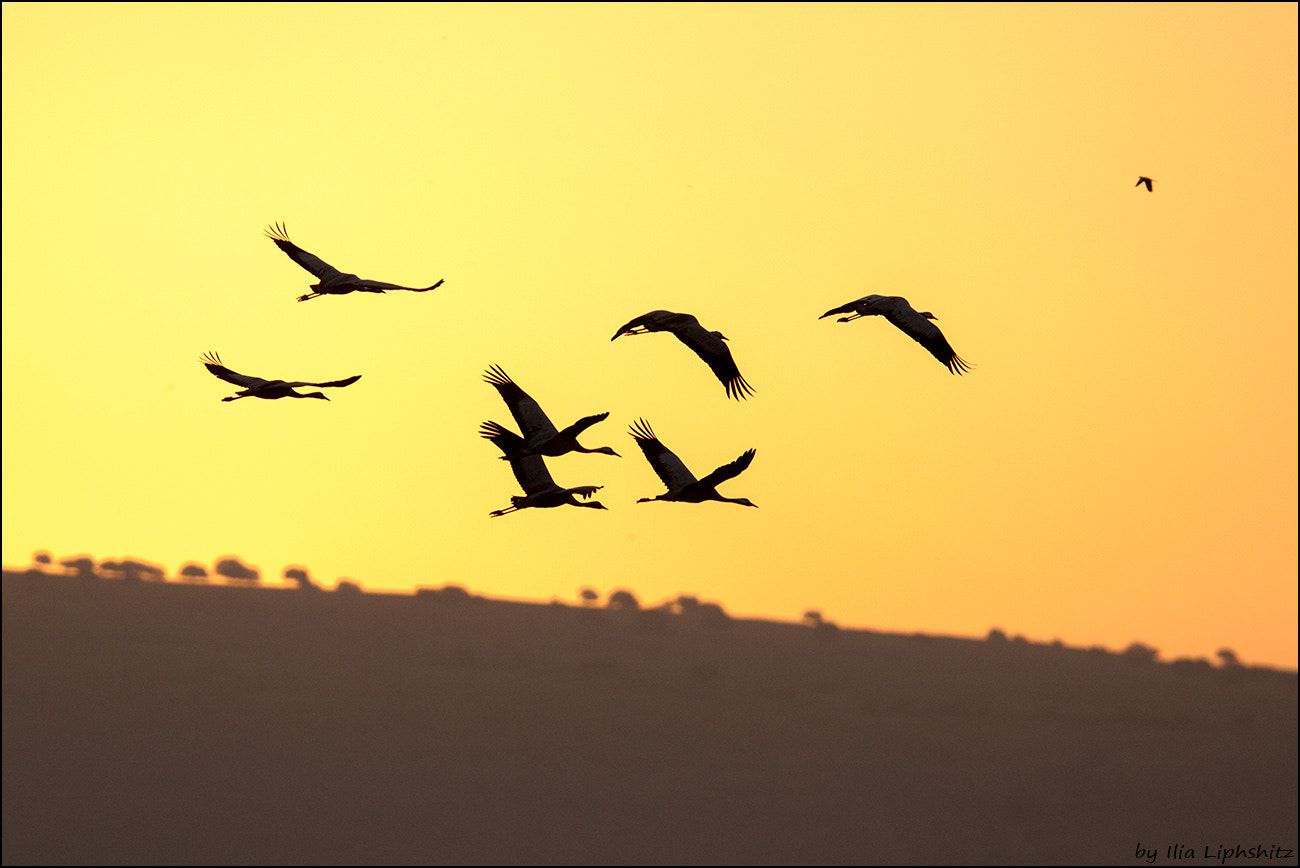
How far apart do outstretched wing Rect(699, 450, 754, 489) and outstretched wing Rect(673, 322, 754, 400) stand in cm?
264

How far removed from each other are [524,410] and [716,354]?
2565mm

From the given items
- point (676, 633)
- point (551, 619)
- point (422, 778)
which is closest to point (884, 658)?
point (676, 633)

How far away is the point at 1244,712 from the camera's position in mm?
147625

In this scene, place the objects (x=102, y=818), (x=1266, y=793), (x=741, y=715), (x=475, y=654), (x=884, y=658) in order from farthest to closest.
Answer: (x=884, y=658) < (x=475, y=654) < (x=741, y=715) < (x=1266, y=793) < (x=102, y=818)

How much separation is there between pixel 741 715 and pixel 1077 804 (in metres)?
26.3

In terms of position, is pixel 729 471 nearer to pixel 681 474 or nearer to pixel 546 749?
pixel 681 474

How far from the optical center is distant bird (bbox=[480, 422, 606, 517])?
22.4 meters

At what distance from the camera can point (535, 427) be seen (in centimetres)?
2345

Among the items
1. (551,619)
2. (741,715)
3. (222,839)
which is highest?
(551,619)

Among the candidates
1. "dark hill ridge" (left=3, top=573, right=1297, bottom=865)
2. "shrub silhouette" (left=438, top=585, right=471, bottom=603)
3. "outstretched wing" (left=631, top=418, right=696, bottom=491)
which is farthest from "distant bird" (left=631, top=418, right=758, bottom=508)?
"shrub silhouette" (left=438, top=585, right=471, bottom=603)

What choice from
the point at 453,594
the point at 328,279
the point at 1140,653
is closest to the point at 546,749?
the point at 453,594

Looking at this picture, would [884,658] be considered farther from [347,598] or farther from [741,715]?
[347,598]

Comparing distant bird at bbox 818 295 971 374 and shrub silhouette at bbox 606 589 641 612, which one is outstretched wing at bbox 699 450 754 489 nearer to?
distant bird at bbox 818 295 971 374

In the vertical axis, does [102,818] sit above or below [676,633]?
below
